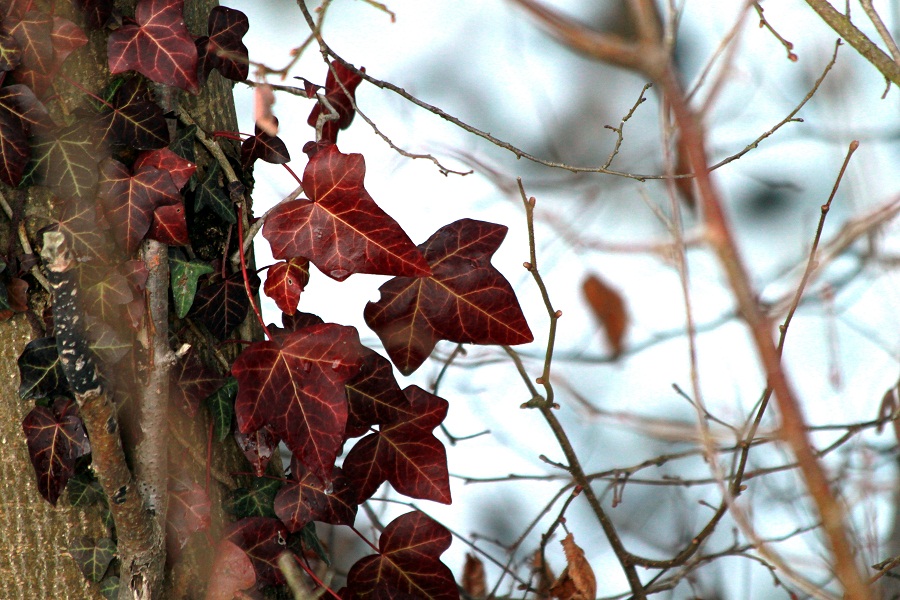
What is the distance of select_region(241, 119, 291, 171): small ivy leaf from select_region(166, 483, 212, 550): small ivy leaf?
0.44 meters

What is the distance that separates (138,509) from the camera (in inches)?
35.1

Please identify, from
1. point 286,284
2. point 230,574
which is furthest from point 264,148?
point 230,574

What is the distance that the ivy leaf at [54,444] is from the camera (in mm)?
913

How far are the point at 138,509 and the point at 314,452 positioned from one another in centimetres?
22

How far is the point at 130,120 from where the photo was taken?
0.94 m

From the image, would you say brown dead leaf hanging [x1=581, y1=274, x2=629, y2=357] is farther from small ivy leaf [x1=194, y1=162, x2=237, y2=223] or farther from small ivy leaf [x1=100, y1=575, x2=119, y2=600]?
small ivy leaf [x1=100, y1=575, x2=119, y2=600]

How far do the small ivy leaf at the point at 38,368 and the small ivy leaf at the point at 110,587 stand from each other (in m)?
0.25

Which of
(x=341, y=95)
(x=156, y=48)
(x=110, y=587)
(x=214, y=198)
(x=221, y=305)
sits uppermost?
(x=341, y=95)

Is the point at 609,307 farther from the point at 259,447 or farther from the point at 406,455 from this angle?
the point at 259,447

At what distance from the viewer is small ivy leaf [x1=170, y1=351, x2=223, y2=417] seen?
38.1 inches

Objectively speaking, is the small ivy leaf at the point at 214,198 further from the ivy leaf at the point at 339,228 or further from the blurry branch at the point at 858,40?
the blurry branch at the point at 858,40

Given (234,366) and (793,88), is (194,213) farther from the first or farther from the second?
(793,88)

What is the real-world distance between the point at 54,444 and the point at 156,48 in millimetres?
503

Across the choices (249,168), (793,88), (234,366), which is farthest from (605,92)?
(234,366)
